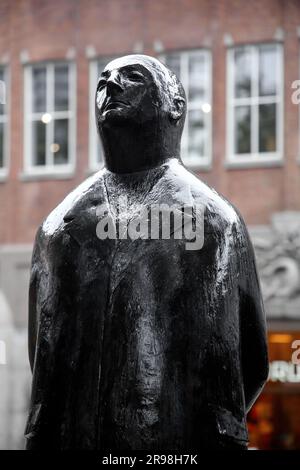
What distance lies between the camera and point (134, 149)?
14.2 feet

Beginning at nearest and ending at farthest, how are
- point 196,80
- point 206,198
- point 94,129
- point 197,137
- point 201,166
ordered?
point 206,198 → point 201,166 → point 197,137 → point 196,80 → point 94,129

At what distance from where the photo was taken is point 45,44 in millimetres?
23344

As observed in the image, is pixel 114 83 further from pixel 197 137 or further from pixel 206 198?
pixel 197 137

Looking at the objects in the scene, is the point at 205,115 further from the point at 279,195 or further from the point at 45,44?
the point at 45,44

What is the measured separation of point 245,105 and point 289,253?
2809 mm

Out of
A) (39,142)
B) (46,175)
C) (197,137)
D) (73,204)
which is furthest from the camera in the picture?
(39,142)

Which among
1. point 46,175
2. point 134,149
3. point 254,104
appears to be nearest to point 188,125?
point 254,104

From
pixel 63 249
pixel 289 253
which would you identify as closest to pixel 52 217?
pixel 63 249

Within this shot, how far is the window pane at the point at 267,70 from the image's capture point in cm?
2206

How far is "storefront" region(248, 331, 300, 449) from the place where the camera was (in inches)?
835

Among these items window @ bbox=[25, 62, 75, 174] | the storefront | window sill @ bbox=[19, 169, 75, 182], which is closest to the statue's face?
the storefront

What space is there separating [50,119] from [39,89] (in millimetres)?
649

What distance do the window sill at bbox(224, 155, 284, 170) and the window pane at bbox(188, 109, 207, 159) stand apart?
58cm

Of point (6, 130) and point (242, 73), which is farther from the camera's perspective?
point (6, 130)
